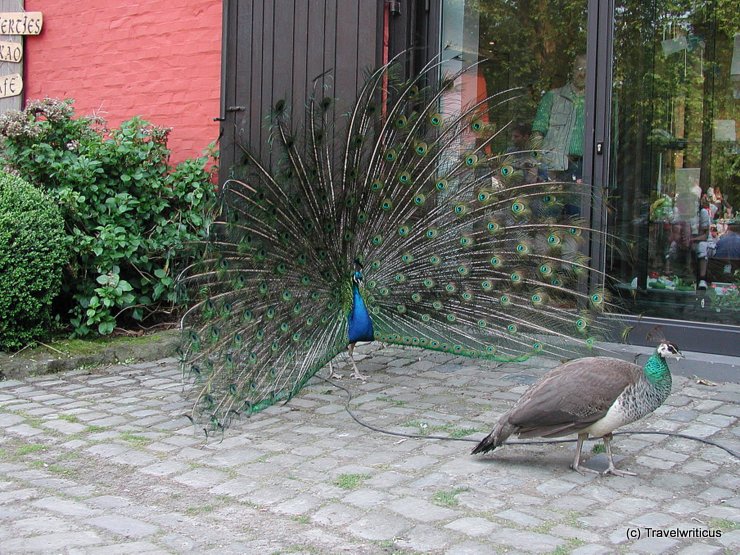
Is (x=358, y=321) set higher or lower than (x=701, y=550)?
higher

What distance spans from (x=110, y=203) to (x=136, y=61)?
2442 mm

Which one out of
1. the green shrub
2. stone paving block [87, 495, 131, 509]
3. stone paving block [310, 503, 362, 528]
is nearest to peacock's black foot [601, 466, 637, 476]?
stone paving block [310, 503, 362, 528]

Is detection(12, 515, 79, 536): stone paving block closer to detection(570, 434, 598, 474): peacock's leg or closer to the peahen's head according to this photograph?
detection(570, 434, 598, 474): peacock's leg

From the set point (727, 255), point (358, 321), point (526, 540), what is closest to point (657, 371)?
point (526, 540)

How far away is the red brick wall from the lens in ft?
28.3

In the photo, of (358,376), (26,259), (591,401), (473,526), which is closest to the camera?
(473,526)

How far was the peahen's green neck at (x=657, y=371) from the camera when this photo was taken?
3992 millimetres

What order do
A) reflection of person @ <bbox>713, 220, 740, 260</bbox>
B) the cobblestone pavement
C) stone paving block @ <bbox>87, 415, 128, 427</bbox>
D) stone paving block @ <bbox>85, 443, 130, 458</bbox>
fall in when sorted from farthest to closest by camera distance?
reflection of person @ <bbox>713, 220, 740, 260</bbox> → stone paving block @ <bbox>87, 415, 128, 427</bbox> → stone paving block @ <bbox>85, 443, 130, 458</bbox> → the cobblestone pavement

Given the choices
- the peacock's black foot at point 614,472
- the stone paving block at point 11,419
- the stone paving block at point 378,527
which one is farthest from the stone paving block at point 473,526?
the stone paving block at point 11,419

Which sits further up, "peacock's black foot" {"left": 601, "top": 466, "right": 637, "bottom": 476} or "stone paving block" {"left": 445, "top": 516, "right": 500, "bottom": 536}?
"peacock's black foot" {"left": 601, "top": 466, "right": 637, "bottom": 476}

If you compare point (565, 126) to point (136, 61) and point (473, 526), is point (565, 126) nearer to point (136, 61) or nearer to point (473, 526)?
point (473, 526)

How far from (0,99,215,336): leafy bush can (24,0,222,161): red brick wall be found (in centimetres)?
74

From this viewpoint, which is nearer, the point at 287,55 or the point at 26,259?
the point at 26,259

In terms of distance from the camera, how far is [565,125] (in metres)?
7.05
